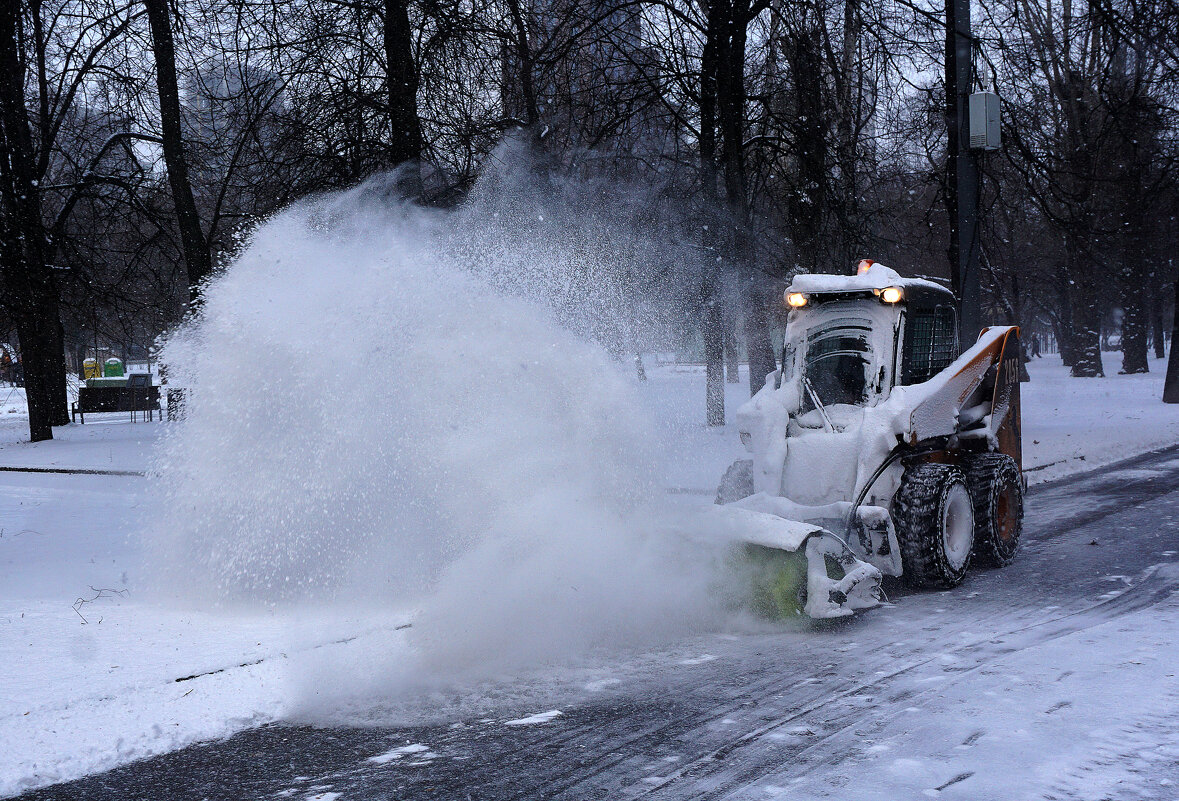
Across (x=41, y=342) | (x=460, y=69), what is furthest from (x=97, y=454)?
(x=460, y=69)

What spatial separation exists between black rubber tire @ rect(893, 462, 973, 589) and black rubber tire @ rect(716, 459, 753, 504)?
1.31 m

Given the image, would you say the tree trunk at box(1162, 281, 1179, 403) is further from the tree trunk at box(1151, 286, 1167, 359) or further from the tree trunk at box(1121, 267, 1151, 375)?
the tree trunk at box(1151, 286, 1167, 359)

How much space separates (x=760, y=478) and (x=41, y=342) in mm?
18715

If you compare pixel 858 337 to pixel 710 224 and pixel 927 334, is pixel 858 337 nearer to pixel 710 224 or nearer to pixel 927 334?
pixel 927 334

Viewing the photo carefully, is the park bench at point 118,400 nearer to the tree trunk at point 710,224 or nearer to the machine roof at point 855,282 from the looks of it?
the tree trunk at point 710,224

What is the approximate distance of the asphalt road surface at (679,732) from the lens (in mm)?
3984

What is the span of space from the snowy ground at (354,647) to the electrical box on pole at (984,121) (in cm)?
565

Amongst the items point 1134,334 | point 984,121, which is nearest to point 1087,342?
point 1134,334

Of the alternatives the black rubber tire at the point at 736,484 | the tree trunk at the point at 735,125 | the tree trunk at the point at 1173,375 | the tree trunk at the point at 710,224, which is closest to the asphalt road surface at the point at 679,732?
the black rubber tire at the point at 736,484

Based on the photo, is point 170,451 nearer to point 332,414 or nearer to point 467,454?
point 332,414

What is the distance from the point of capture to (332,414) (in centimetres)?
700

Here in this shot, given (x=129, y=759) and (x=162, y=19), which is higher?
(x=162, y=19)

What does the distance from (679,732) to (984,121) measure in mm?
9546

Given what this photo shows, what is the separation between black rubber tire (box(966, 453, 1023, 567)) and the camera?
7.73 metres
